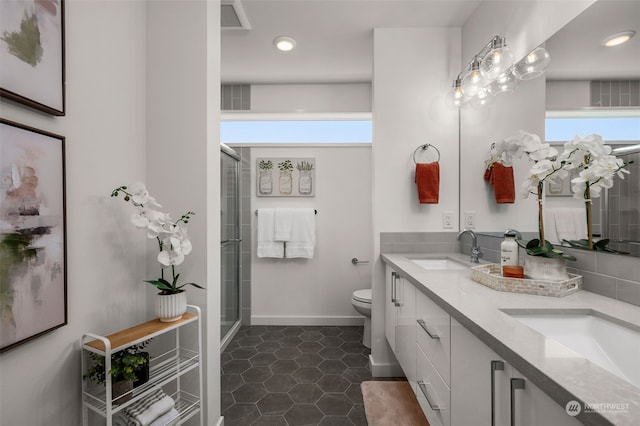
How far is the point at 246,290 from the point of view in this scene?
3074 millimetres

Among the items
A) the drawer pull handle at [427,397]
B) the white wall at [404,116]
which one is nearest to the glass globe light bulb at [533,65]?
the white wall at [404,116]

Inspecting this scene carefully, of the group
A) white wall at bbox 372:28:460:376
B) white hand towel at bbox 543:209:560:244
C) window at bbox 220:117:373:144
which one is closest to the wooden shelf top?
white wall at bbox 372:28:460:376

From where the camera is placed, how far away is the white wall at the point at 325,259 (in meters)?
3.06

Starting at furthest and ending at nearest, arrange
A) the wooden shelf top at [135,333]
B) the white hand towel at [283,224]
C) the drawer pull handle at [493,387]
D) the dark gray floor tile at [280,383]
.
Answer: the white hand towel at [283,224] < the dark gray floor tile at [280,383] < the wooden shelf top at [135,333] < the drawer pull handle at [493,387]

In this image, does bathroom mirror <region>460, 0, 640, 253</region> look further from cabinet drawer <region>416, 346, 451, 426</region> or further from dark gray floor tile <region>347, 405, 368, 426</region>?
dark gray floor tile <region>347, 405, 368, 426</region>

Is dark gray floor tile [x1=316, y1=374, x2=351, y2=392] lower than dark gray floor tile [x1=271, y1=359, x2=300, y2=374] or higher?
lower

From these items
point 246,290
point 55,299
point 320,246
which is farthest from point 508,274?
point 246,290

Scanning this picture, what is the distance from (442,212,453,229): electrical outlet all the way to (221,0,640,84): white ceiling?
3.48 ft

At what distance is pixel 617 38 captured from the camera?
104 cm

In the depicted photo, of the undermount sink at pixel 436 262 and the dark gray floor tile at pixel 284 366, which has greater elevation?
the undermount sink at pixel 436 262

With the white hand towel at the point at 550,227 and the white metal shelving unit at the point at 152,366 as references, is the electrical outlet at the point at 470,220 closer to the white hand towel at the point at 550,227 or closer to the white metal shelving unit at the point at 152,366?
the white hand towel at the point at 550,227

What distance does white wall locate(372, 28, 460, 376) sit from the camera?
7.03ft

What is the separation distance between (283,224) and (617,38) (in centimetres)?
254

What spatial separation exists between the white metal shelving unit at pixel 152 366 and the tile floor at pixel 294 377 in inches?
17.8
